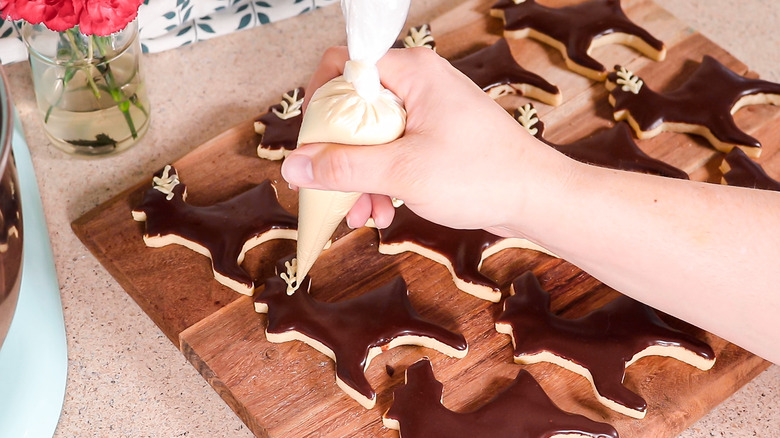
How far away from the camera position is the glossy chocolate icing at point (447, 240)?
1019 mm

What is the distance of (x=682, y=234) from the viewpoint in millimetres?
877

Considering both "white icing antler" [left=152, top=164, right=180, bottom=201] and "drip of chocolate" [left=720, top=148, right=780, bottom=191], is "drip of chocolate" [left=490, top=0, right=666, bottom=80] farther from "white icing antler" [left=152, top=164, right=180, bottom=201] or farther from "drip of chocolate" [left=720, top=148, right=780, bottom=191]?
"white icing antler" [left=152, top=164, right=180, bottom=201]

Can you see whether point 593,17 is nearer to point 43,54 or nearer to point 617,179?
point 617,179

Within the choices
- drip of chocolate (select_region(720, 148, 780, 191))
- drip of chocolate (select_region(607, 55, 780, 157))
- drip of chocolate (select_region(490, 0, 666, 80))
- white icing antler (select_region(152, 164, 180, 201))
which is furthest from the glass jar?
drip of chocolate (select_region(720, 148, 780, 191))

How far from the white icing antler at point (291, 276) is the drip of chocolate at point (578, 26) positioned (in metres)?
0.53

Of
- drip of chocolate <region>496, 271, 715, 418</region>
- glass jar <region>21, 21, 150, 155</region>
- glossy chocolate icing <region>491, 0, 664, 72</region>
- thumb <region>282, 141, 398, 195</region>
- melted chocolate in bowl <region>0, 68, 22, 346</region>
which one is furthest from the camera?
glossy chocolate icing <region>491, 0, 664, 72</region>

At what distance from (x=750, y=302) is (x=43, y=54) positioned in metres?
0.86

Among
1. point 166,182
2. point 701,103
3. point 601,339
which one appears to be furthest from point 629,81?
point 166,182

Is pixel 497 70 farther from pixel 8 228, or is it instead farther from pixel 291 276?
pixel 8 228

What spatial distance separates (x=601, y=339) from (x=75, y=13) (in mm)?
665

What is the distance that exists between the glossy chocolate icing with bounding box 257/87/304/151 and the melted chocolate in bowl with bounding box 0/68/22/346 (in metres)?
0.41

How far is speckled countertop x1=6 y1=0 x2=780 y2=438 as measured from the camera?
3.16ft

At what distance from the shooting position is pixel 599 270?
919 mm

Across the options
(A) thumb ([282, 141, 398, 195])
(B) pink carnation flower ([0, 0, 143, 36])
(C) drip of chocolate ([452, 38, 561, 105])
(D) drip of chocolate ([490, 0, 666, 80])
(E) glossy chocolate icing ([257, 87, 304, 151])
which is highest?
(B) pink carnation flower ([0, 0, 143, 36])
